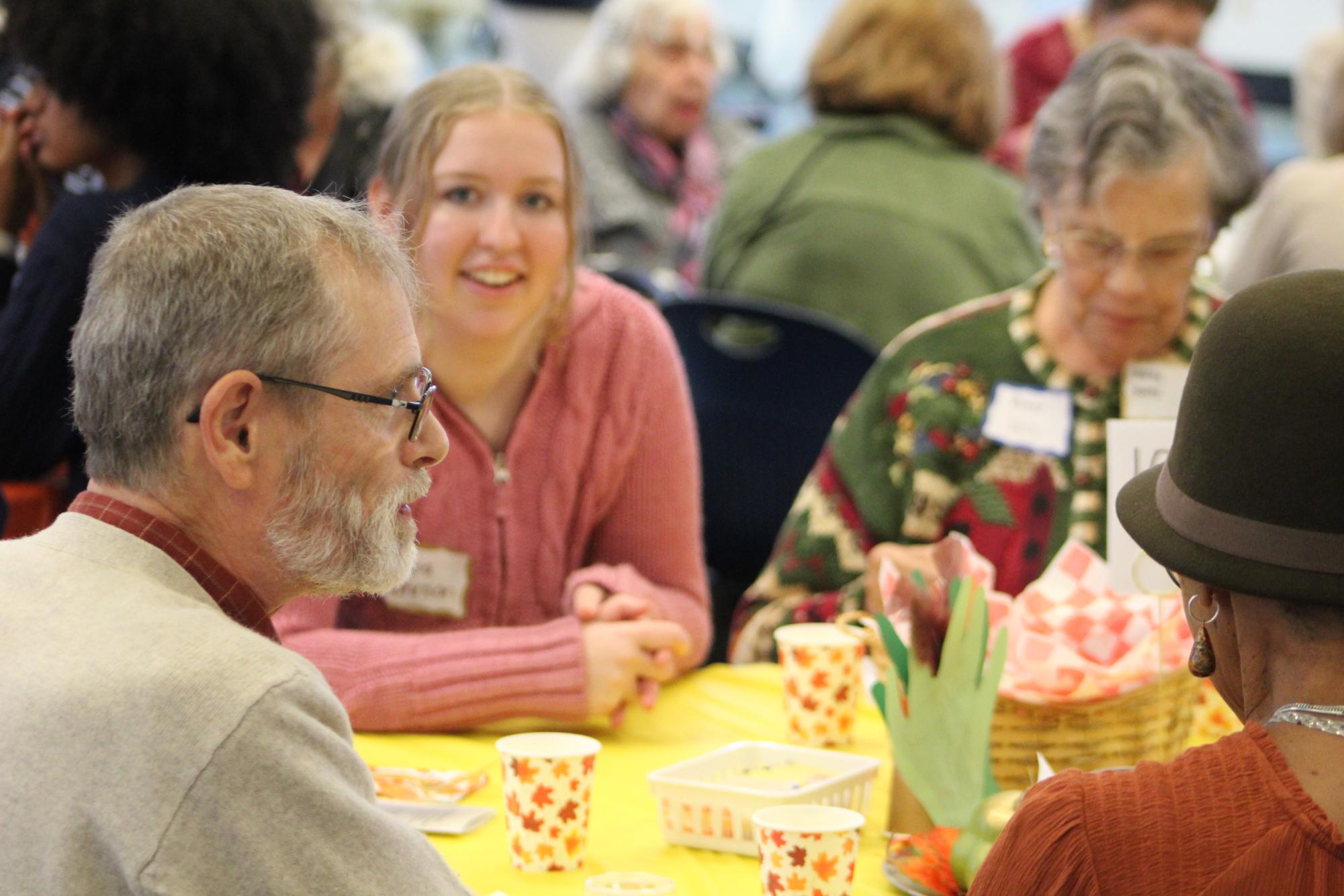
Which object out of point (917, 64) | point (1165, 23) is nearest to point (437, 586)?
point (917, 64)

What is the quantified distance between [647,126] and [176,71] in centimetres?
306

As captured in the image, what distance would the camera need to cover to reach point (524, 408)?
→ 7.57 feet

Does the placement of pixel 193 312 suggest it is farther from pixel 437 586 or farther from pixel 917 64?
pixel 917 64

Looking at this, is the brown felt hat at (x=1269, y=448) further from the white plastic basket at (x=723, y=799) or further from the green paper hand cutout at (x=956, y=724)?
the white plastic basket at (x=723, y=799)

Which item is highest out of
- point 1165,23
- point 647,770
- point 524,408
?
point 1165,23

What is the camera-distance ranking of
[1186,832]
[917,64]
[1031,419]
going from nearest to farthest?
[1186,832] < [1031,419] < [917,64]

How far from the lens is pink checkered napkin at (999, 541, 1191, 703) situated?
1.57 m

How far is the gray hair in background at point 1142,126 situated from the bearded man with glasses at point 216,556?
131 cm

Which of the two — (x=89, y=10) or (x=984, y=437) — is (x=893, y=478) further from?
(x=89, y=10)

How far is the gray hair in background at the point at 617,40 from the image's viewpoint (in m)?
5.48

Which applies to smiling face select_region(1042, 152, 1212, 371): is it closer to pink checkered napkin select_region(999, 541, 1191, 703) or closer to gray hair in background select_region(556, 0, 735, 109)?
pink checkered napkin select_region(999, 541, 1191, 703)

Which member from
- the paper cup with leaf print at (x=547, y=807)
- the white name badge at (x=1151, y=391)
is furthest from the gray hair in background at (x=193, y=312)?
the white name badge at (x=1151, y=391)

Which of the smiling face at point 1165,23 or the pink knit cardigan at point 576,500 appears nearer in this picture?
the pink knit cardigan at point 576,500

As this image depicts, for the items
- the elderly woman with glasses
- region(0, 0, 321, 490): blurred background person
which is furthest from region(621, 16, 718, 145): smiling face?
the elderly woman with glasses
